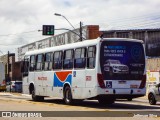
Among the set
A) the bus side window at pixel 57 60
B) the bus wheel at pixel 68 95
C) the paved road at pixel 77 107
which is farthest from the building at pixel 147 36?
the bus wheel at pixel 68 95

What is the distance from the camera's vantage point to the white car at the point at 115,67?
66.1 feet

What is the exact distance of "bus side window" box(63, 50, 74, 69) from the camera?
2250cm

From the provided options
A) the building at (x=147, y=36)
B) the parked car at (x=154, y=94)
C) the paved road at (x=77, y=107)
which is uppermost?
the building at (x=147, y=36)

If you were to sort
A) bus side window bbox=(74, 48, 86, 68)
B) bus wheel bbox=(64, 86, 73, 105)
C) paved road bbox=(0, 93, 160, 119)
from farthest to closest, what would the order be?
1. bus wheel bbox=(64, 86, 73, 105)
2. bus side window bbox=(74, 48, 86, 68)
3. paved road bbox=(0, 93, 160, 119)

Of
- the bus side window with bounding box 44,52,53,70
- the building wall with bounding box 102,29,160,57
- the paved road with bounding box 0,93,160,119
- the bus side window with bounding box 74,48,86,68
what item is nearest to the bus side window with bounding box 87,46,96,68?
the bus side window with bounding box 74,48,86,68

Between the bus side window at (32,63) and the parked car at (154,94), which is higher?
the bus side window at (32,63)

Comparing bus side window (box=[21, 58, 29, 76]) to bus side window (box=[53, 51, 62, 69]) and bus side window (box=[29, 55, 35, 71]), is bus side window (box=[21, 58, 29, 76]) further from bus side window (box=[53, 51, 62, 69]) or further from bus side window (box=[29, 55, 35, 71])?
bus side window (box=[53, 51, 62, 69])

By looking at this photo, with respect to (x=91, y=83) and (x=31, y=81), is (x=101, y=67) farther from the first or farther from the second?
(x=31, y=81)

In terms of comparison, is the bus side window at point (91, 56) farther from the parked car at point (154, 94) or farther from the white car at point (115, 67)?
the parked car at point (154, 94)

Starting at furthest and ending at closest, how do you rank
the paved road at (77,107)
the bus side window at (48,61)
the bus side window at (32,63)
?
the bus side window at (32,63), the bus side window at (48,61), the paved road at (77,107)

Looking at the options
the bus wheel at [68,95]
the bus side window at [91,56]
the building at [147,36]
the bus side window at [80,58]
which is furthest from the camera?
the building at [147,36]

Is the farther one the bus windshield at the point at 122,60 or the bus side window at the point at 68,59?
the bus side window at the point at 68,59

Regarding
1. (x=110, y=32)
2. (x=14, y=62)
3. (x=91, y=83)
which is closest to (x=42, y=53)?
(x=91, y=83)

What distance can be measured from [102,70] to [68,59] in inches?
128
